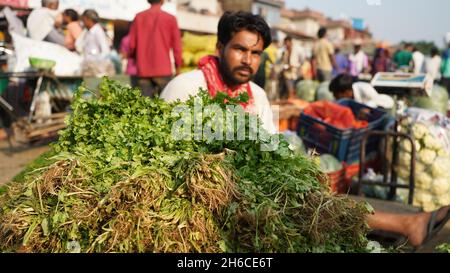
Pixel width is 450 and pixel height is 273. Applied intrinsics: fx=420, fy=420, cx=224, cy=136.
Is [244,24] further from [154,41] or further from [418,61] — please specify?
[418,61]

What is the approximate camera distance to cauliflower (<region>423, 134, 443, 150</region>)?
15.3 feet

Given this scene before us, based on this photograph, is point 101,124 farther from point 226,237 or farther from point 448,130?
point 448,130

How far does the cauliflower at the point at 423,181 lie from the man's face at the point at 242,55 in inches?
112

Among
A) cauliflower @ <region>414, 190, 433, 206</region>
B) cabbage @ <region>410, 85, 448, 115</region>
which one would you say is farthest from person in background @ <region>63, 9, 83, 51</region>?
cabbage @ <region>410, 85, 448, 115</region>

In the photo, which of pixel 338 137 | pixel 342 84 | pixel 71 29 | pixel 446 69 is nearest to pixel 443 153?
pixel 338 137

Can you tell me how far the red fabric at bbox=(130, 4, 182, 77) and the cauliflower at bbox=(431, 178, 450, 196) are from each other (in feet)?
11.6

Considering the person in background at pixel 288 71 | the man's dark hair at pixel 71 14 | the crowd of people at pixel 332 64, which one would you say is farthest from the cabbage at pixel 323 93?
the man's dark hair at pixel 71 14

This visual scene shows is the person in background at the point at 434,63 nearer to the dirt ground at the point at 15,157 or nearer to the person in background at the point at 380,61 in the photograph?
the person in background at the point at 380,61

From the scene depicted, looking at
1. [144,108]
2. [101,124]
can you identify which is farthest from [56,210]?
[144,108]

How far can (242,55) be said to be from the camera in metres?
2.78

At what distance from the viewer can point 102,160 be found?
5.54ft

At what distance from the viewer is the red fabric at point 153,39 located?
5.42 metres
